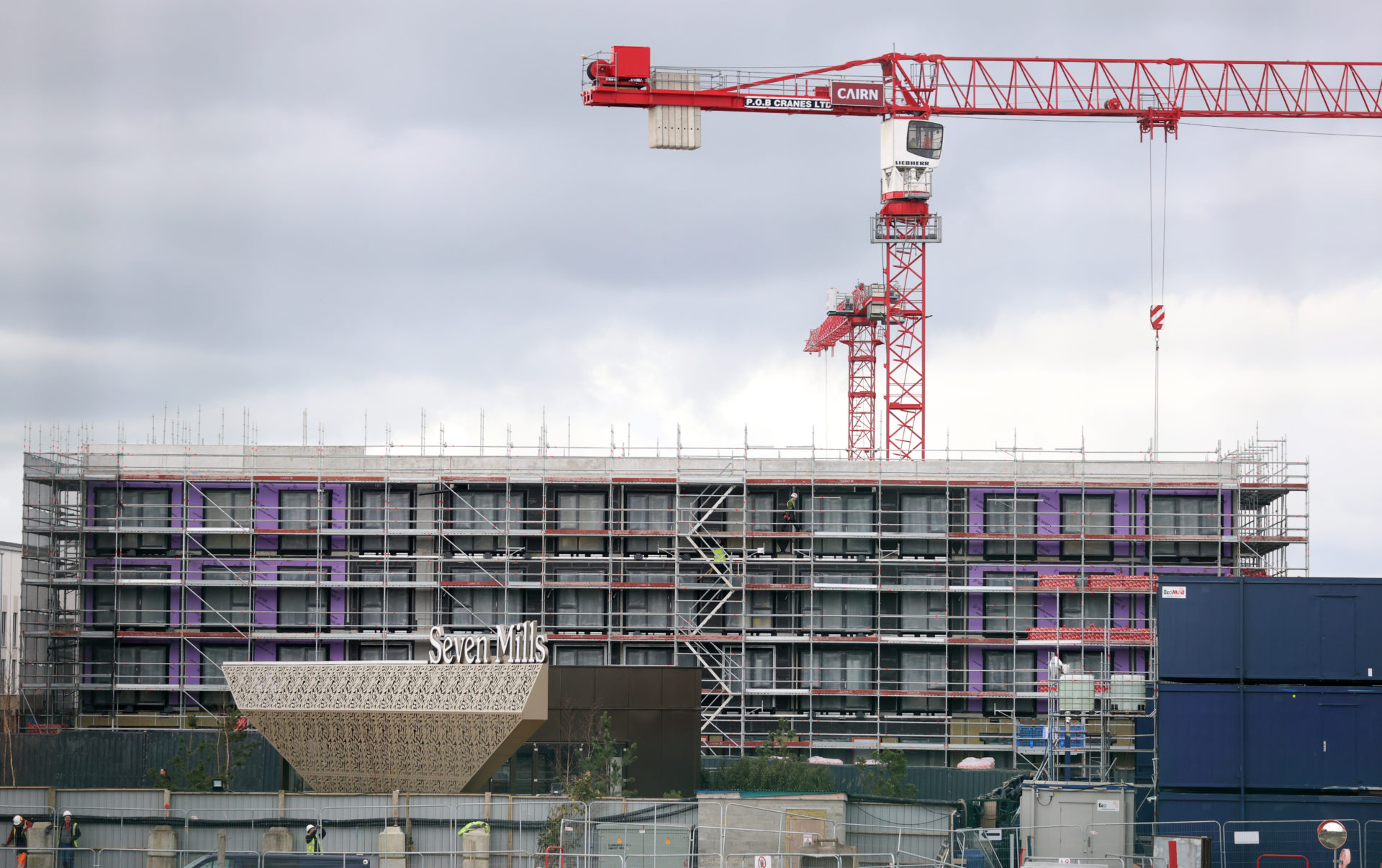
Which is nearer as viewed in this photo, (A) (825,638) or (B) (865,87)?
(A) (825,638)

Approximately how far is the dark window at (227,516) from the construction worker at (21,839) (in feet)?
94.5

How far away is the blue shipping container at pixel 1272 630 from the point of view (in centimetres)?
3991

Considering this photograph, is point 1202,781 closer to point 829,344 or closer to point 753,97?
point 753,97

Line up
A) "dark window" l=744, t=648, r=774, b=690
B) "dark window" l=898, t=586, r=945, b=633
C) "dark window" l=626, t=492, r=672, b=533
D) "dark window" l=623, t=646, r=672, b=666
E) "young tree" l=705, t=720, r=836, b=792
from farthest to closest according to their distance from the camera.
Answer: "dark window" l=626, t=492, r=672, b=533, "dark window" l=623, t=646, r=672, b=666, "dark window" l=898, t=586, r=945, b=633, "dark window" l=744, t=648, r=774, b=690, "young tree" l=705, t=720, r=836, b=792

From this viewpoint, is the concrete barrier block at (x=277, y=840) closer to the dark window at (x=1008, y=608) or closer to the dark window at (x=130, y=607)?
the dark window at (x=130, y=607)

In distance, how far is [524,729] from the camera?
166ft

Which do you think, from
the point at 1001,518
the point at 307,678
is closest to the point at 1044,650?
the point at 1001,518

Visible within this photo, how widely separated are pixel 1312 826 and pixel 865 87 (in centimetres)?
5284

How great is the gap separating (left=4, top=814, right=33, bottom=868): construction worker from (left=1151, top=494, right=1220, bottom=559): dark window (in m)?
47.3

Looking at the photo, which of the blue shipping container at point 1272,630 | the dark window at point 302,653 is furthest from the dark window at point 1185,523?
the dark window at point 302,653

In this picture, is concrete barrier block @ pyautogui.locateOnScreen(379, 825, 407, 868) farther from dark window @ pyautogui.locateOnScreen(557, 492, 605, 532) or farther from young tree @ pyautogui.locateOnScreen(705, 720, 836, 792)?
dark window @ pyautogui.locateOnScreen(557, 492, 605, 532)

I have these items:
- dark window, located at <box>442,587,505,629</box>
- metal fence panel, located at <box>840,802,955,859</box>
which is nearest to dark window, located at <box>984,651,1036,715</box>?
dark window, located at <box>442,587,505,629</box>

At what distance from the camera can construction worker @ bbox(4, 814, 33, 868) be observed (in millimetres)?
42812

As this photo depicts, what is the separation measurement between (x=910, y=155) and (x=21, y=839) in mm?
56323
